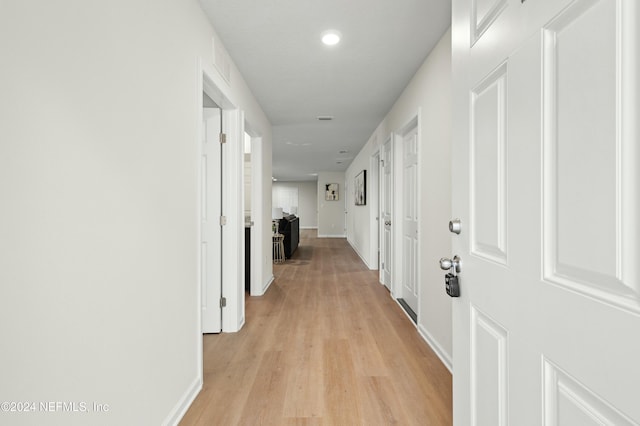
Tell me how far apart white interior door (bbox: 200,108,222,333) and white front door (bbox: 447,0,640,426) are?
2221 mm

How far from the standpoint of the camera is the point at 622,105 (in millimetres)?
542

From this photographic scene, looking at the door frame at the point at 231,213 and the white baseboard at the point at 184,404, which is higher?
the door frame at the point at 231,213

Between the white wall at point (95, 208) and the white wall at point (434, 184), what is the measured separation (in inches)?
68.1

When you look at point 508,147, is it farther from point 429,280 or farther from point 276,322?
point 276,322

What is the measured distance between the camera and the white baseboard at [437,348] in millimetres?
2278

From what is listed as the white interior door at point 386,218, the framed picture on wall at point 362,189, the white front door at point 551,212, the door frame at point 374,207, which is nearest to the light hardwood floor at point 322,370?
the white interior door at point 386,218

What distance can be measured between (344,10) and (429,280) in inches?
82.4

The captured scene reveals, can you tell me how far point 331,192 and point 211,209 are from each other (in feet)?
28.9

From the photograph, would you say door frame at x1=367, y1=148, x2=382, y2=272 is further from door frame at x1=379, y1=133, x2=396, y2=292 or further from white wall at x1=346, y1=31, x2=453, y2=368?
white wall at x1=346, y1=31, x2=453, y2=368

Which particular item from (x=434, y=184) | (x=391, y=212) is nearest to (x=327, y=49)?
(x=434, y=184)

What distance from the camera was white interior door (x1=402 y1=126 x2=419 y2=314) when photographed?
3400 mm

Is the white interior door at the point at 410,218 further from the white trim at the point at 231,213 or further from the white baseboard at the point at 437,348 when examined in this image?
the white trim at the point at 231,213

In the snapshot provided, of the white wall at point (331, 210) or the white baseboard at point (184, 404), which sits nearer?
the white baseboard at point (184, 404)

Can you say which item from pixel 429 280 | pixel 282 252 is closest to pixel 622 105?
pixel 429 280
